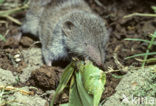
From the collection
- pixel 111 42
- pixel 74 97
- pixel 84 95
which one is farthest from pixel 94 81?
pixel 111 42

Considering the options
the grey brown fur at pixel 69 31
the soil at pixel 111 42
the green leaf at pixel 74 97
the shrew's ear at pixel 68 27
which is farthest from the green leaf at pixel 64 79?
the shrew's ear at pixel 68 27

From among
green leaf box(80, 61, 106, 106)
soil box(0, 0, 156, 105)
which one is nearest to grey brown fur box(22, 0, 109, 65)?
soil box(0, 0, 156, 105)

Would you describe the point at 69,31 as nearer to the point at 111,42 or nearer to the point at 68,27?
the point at 68,27

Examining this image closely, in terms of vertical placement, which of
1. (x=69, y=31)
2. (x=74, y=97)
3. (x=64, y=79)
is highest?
(x=69, y=31)

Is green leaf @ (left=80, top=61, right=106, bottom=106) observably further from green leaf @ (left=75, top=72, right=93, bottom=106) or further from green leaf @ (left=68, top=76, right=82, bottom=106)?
green leaf @ (left=68, top=76, right=82, bottom=106)

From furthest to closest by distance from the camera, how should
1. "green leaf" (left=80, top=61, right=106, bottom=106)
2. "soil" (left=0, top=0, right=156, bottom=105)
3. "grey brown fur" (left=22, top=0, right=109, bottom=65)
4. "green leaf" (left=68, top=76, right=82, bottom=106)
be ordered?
1. "grey brown fur" (left=22, top=0, right=109, bottom=65)
2. "soil" (left=0, top=0, right=156, bottom=105)
3. "green leaf" (left=68, top=76, right=82, bottom=106)
4. "green leaf" (left=80, top=61, right=106, bottom=106)

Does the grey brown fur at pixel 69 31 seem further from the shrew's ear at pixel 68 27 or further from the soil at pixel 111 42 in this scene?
the soil at pixel 111 42

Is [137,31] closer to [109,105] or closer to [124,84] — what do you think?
[124,84]
